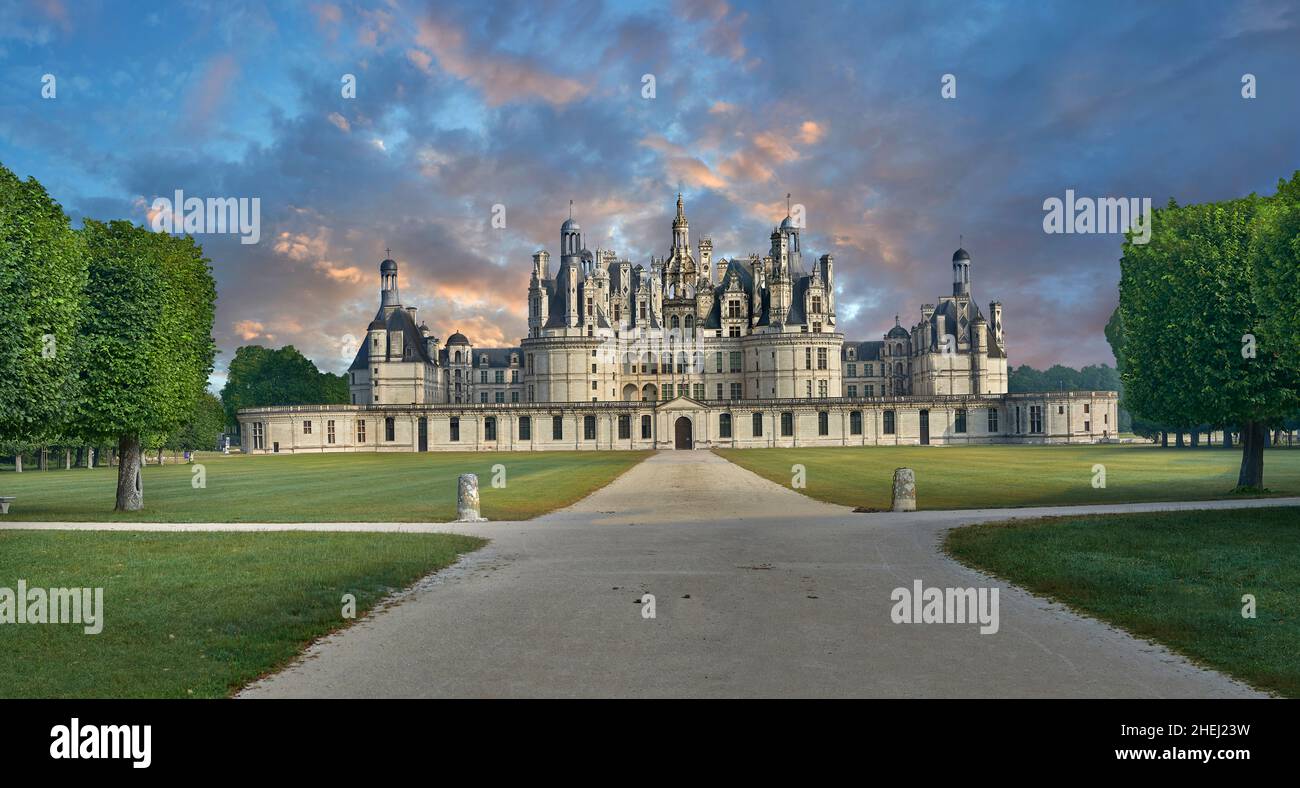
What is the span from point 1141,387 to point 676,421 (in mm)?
73316

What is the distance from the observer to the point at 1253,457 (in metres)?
32.5

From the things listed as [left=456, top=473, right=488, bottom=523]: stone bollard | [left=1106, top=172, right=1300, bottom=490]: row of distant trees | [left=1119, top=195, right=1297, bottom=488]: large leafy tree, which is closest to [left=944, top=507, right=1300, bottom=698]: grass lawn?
[left=1106, top=172, right=1300, bottom=490]: row of distant trees

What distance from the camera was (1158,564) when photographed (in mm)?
16812

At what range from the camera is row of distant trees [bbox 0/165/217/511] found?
23589mm

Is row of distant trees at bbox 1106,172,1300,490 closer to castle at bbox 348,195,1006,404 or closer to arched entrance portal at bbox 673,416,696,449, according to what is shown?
arched entrance portal at bbox 673,416,696,449

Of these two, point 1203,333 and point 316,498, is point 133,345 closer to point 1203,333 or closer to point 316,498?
point 316,498

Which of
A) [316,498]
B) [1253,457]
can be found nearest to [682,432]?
[316,498]

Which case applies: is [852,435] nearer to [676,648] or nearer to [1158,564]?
[1158,564]

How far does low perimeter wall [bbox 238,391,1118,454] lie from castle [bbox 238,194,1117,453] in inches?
6.9

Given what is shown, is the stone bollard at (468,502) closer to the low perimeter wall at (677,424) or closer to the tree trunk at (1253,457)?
the tree trunk at (1253,457)

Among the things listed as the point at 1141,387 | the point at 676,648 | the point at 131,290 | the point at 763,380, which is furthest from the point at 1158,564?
the point at 763,380

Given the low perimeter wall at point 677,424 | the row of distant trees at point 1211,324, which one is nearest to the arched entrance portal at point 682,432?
the low perimeter wall at point 677,424

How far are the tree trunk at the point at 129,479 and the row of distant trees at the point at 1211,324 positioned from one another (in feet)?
122
